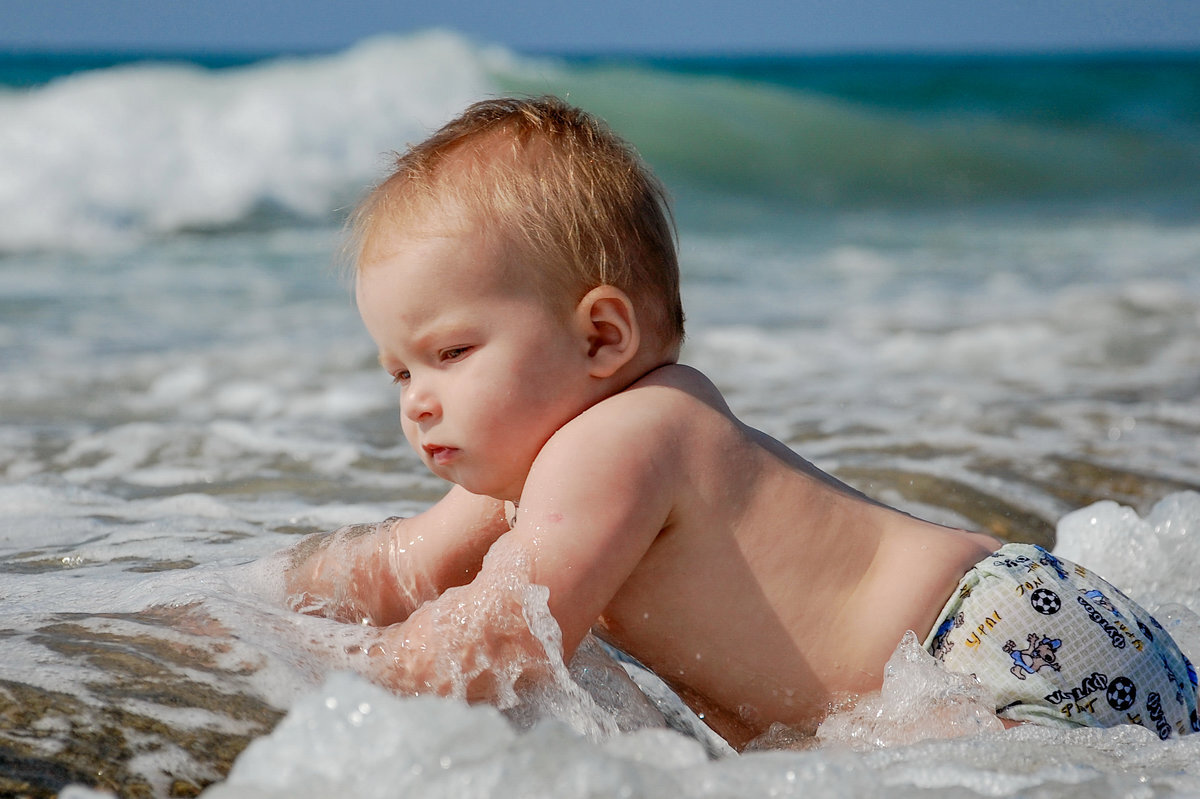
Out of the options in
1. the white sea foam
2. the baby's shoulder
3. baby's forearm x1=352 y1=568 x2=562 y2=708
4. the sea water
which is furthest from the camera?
the white sea foam

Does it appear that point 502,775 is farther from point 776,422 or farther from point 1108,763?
point 776,422

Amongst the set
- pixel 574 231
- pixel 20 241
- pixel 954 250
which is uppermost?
pixel 574 231

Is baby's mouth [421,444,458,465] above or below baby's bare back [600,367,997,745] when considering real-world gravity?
above

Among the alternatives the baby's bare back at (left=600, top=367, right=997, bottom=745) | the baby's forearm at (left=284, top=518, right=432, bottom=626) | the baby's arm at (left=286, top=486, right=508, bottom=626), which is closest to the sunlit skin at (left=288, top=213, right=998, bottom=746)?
the baby's bare back at (left=600, top=367, right=997, bottom=745)

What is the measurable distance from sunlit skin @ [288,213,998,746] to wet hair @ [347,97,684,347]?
33 mm

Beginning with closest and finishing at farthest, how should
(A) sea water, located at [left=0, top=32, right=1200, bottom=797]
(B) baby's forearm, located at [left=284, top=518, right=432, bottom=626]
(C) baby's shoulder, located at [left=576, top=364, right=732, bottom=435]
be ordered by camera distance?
(A) sea water, located at [left=0, top=32, right=1200, bottom=797], (C) baby's shoulder, located at [left=576, top=364, right=732, bottom=435], (B) baby's forearm, located at [left=284, top=518, right=432, bottom=626]

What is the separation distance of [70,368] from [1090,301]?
530 cm

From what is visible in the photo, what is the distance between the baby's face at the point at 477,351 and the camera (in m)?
1.90

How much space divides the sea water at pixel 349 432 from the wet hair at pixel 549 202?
0.18 meters

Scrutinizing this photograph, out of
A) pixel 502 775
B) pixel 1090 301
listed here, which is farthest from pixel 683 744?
pixel 1090 301

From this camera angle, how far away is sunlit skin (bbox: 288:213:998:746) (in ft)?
6.15

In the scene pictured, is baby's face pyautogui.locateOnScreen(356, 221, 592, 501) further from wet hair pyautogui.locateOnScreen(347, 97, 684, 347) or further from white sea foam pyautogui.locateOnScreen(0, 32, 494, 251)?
white sea foam pyautogui.locateOnScreen(0, 32, 494, 251)

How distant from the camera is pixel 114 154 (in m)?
12.5

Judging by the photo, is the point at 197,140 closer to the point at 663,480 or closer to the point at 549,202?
the point at 549,202
